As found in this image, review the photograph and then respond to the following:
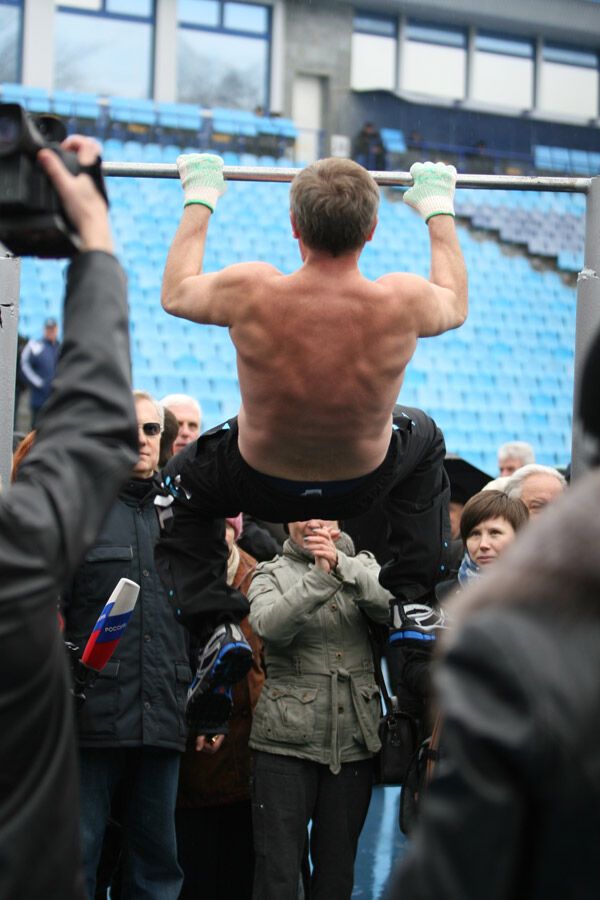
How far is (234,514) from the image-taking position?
3.93 metres

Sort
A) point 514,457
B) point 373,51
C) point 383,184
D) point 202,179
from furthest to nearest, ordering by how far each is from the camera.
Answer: point 373,51 → point 514,457 → point 383,184 → point 202,179

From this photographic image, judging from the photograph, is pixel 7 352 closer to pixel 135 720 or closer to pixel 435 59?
pixel 135 720

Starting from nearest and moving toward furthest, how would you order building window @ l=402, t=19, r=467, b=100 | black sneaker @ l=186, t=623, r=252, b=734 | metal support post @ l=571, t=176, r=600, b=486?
1. black sneaker @ l=186, t=623, r=252, b=734
2. metal support post @ l=571, t=176, r=600, b=486
3. building window @ l=402, t=19, r=467, b=100

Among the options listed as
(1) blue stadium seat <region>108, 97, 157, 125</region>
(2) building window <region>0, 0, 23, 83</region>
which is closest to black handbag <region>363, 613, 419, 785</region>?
(1) blue stadium seat <region>108, 97, 157, 125</region>

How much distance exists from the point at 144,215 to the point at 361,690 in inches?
532

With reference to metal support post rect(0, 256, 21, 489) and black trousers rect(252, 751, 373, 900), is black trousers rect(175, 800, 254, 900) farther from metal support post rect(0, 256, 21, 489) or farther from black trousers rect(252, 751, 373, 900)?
metal support post rect(0, 256, 21, 489)

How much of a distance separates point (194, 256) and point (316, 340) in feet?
1.50

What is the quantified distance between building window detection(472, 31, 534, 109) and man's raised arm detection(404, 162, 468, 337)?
22588 millimetres

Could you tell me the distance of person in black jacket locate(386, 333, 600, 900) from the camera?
1.03 meters

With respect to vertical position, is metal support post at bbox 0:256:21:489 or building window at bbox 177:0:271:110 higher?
building window at bbox 177:0:271:110

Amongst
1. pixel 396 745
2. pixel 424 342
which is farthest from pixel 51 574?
pixel 424 342

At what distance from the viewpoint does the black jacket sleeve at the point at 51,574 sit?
1.57m

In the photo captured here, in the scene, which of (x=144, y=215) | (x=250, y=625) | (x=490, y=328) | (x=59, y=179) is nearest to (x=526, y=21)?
(x=490, y=328)

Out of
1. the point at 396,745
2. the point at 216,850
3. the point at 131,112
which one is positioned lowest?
the point at 216,850
